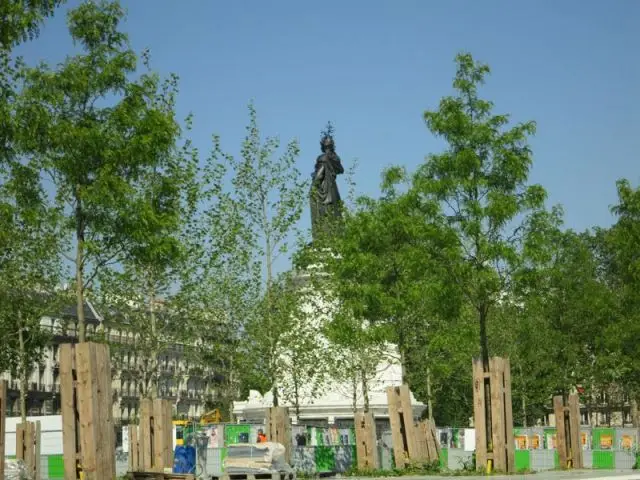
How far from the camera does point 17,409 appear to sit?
340 ft

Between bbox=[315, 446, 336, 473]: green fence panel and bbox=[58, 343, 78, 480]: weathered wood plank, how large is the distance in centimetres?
1633

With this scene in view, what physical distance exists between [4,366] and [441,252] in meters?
32.6

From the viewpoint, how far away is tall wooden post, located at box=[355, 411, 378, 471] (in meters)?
34.2

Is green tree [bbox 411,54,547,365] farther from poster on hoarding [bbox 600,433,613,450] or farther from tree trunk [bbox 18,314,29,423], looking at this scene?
tree trunk [bbox 18,314,29,423]

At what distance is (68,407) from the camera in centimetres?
1934

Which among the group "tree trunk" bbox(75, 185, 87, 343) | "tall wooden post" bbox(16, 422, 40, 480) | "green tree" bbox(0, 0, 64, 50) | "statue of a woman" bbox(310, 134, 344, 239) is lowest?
"tall wooden post" bbox(16, 422, 40, 480)

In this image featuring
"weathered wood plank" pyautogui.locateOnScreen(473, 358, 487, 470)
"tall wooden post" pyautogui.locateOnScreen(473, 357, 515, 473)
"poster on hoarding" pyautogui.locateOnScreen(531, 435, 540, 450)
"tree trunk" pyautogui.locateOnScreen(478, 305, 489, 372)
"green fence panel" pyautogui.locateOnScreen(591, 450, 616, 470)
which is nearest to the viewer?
"tall wooden post" pyautogui.locateOnScreen(473, 357, 515, 473)

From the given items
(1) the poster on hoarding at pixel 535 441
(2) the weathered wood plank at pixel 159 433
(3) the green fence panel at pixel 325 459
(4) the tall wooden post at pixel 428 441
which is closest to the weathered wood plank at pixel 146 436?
(2) the weathered wood plank at pixel 159 433

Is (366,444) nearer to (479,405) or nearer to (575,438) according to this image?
(575,438)

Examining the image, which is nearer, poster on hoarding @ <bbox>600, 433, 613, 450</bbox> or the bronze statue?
poster on hoarding @ <bbox>600, 433, 613, 450</bbox>

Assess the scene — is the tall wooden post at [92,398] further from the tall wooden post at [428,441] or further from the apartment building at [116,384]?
the apartment building at [116,384]

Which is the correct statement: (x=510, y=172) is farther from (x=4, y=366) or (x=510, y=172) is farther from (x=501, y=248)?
(x=4, y=366)

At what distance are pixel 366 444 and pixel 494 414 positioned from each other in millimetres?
6342

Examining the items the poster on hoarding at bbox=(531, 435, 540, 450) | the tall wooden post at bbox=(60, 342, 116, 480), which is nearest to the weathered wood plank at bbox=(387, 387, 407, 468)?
the poster on hoarding at bbox=(531, 435, 540, 450)
